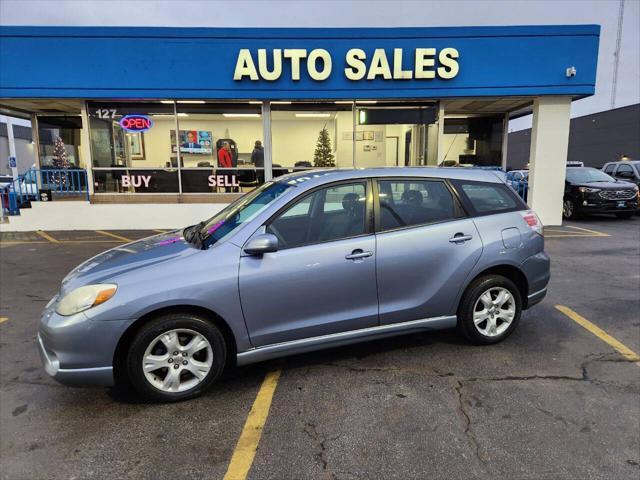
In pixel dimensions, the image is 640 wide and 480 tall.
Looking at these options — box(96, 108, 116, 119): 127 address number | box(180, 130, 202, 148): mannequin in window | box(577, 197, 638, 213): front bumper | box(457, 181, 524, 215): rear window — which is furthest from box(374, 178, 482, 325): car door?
box(577, 197, 638, 213): front bumper

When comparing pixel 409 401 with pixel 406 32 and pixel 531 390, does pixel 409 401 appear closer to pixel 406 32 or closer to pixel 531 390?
pixel 531 390

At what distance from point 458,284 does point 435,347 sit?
27.1 inches

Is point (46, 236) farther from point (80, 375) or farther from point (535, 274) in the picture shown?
point (535, 274)

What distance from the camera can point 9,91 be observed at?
Answer: 11.7m

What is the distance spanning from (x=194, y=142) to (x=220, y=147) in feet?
2.47

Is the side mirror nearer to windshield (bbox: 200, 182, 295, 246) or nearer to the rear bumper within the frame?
windshield (bbox: 200, 182, 295, 246)

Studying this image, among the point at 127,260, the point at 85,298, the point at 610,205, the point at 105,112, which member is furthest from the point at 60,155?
the point at 610,205

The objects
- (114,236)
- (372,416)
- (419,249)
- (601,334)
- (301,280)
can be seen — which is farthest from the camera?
(114,236)

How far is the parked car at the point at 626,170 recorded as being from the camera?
51.6 feet

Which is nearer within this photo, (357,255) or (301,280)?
(301,280)

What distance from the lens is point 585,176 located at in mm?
14281

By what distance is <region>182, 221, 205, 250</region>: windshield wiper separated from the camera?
141 inches

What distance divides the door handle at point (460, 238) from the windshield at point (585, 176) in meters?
12.2

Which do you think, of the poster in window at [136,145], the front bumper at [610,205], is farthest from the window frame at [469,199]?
the poster in window at [136,145]
